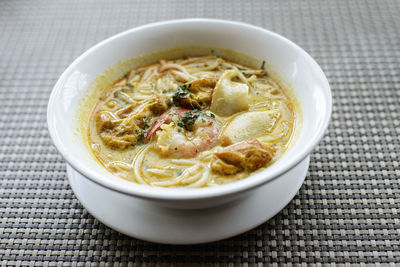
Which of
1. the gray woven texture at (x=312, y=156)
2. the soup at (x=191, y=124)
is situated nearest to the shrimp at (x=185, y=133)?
the soup at (x=191, y=124)

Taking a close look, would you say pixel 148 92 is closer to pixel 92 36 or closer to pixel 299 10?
pixel 92 36

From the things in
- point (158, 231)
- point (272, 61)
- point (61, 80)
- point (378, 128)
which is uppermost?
point (61, 80)

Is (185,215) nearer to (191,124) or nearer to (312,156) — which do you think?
(191,124)

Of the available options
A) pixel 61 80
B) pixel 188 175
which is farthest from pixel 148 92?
pixel 188 175

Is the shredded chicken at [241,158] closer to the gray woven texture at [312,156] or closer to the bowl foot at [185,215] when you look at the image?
the bowl foot at [185,215]

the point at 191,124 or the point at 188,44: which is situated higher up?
the point at 188,44

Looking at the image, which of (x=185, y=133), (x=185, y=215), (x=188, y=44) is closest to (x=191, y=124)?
(x=185, y=133)
